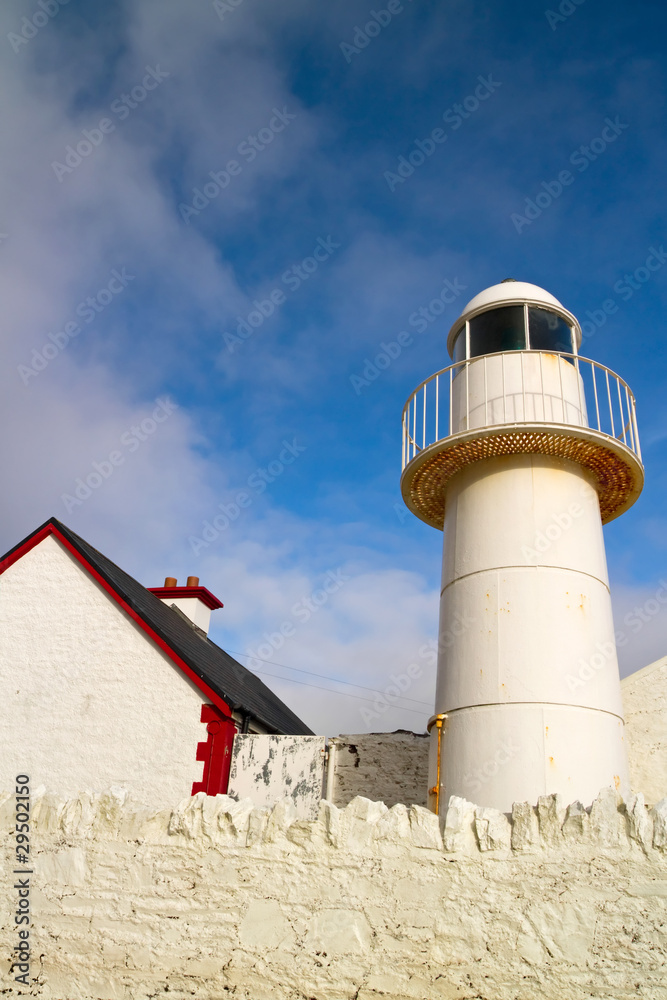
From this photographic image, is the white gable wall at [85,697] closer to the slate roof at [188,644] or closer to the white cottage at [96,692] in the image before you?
the white cottage at [96,692]

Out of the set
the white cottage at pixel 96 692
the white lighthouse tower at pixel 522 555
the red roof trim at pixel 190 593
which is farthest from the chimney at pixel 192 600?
the white lighthouse tower at pixel 522 555

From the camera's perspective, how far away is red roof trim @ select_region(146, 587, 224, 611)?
1625 cm

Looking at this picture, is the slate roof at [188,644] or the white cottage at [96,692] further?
the slate roof at [188,644]

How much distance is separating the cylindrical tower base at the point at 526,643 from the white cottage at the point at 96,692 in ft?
10.7

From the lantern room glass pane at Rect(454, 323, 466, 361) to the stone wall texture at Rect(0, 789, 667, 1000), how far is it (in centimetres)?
653

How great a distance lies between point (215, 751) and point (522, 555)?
4.51 metres

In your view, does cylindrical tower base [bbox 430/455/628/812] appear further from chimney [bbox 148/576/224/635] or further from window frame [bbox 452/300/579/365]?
chimney [bbox 148/576/224/635]

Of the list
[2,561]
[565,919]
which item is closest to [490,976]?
[565,919]

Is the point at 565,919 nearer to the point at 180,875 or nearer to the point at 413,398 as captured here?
the point at 180,875

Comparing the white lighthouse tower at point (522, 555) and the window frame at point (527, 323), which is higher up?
the window frame at point (527, 323)

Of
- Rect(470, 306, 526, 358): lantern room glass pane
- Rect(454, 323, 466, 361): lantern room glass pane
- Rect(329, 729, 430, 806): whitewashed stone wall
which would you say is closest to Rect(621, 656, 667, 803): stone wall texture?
Rect(329, 729, 430, 806): whitewashed stone wall

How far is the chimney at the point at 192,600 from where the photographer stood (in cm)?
1612

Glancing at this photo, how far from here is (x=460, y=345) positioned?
33.7 feet

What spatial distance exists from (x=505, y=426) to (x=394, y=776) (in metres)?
5.16
